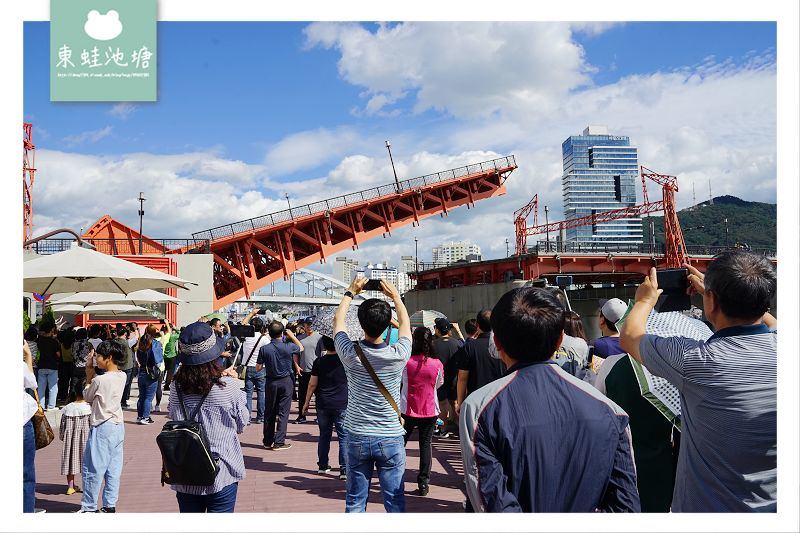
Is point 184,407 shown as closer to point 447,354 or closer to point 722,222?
point 447,354

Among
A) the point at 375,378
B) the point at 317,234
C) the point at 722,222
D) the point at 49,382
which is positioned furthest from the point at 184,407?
the point at 722,222

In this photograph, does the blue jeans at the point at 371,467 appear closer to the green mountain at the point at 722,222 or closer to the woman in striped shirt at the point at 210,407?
the woman in striped shirt at the point at 210,407

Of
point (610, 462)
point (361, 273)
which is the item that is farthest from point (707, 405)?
point (361, 273)

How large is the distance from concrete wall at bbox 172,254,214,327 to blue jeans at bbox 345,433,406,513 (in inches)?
727

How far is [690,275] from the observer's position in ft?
8.59

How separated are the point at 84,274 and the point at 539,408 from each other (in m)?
5.88

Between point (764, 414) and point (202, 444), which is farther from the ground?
point (764, 414)

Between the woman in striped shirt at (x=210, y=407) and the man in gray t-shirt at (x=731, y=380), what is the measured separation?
2.23 metres

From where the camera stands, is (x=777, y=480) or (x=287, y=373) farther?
(x=287, y=373)

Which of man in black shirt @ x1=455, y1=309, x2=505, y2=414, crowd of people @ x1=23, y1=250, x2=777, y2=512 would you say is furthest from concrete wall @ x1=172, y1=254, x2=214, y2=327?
man in black shirt @ x1=455, y1=309, x2=505, y2=414

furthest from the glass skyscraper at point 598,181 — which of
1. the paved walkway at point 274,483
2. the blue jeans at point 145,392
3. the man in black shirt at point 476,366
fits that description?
the man in black shirt at point 476,366

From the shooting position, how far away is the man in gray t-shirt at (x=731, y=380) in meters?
2.08
